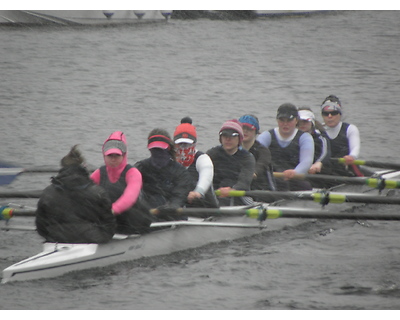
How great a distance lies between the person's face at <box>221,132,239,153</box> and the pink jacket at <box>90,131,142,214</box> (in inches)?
82.5

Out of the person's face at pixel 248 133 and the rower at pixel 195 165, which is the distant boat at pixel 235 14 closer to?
the person's face at pixel 248 133

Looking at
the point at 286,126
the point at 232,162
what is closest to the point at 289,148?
the point at 286,126

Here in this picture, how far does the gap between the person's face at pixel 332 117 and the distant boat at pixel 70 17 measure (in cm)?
2827

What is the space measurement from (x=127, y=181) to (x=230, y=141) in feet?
7.64

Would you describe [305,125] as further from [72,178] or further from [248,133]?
[72,178]

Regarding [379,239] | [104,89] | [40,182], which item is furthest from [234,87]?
[379,239]

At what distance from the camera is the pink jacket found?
10328mm

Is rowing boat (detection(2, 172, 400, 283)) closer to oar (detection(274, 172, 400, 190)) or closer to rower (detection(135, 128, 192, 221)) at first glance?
rower (detection(135, 128, 192, 221))

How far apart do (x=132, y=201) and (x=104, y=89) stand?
2336 centimetres

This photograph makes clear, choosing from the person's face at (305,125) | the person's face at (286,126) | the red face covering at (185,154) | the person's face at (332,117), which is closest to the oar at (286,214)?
the red face covering at (185,154)

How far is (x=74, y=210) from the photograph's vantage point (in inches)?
388

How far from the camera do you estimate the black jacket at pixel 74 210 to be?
9648mm

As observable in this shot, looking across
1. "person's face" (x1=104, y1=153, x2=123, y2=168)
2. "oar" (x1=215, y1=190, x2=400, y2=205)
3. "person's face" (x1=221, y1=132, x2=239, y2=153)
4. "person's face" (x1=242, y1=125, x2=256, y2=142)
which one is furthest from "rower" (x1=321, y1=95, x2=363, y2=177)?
"person's face" (x1=104, y1=153, x2=123, y2=168)
